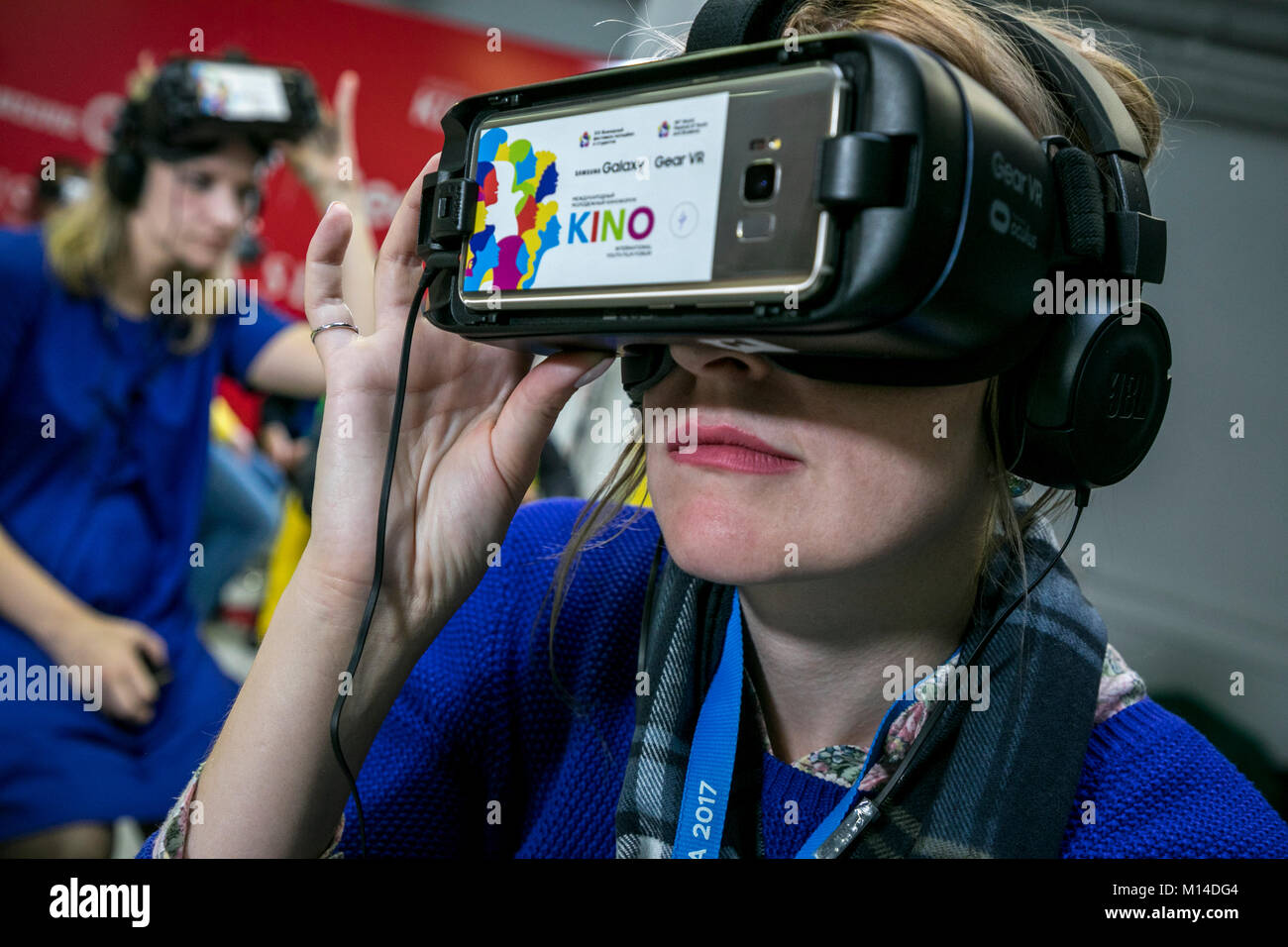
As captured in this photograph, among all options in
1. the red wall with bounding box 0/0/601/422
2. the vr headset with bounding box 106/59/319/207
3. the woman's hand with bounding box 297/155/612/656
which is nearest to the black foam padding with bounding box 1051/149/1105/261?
the woman's hand with bounding box 297/155/612/656

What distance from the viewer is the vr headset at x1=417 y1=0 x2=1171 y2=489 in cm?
45

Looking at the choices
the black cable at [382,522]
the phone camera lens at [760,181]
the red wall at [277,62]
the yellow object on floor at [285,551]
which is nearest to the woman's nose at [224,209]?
the red wall at [277,62]

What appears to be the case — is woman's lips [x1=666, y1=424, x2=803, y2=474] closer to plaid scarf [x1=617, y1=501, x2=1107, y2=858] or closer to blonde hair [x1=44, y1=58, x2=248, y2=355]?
plaid scarf [x1=617, y1=501, x2=1107, y2=858]

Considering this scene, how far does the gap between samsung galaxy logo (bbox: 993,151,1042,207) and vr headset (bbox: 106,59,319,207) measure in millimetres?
1701

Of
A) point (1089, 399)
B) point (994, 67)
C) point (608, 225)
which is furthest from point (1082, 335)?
point (608, 225)

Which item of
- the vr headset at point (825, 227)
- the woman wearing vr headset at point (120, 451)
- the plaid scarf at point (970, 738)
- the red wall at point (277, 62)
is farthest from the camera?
the red wall at point (277, 62)

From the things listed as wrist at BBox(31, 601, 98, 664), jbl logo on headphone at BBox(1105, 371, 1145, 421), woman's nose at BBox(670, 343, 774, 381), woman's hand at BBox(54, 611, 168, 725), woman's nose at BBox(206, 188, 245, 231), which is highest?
woman's nose at BBox(206, 188, 245, 231)

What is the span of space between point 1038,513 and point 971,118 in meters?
0.41

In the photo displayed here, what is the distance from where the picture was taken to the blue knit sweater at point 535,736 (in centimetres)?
73

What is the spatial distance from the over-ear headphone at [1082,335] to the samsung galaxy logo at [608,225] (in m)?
0.10

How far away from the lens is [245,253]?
2242 millimetres

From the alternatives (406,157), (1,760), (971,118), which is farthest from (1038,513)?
(406,157)

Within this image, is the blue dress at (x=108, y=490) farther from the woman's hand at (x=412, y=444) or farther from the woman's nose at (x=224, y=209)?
the woman's hand at (x=412, y=444)
